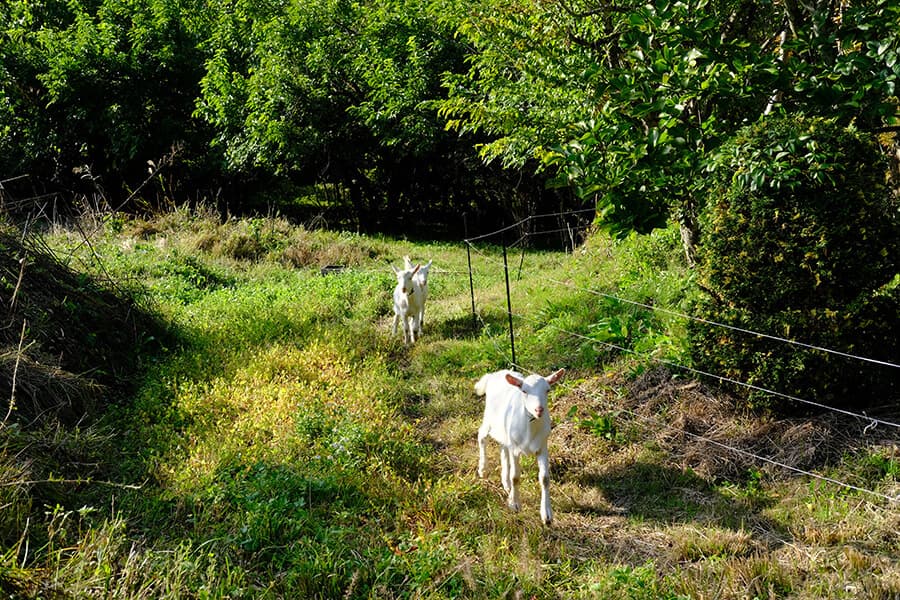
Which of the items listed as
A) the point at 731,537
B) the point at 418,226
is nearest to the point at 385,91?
the point at 418,226

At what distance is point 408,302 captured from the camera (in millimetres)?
9016

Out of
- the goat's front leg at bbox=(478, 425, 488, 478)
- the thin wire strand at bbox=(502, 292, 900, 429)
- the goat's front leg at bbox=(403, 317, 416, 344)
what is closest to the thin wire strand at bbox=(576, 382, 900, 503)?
the thin wire strand at bbox=(502, 292, 900, 429)

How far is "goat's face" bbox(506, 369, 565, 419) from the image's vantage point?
4801 mm

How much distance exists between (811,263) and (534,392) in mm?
2579

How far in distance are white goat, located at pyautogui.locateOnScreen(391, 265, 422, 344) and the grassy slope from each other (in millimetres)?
258

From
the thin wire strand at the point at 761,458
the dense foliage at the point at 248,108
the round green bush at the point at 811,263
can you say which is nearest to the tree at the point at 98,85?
the dense foliage at the point at 248,108

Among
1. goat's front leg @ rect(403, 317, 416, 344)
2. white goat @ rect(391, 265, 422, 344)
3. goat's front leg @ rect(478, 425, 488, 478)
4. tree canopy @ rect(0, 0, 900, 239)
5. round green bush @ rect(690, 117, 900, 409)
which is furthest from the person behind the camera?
tree canopy @ rect(0, 0, 900, 239)

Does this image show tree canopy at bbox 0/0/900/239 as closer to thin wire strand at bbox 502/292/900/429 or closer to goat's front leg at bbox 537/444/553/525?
thin wire strand at bbox 502/292/900/429

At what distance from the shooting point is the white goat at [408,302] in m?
8.90

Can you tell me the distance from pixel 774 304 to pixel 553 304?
12.7 ft

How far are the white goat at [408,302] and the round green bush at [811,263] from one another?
4.37m

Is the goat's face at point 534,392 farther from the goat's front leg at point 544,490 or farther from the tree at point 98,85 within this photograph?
the tree at point 98,85

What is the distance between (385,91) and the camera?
17484 mm

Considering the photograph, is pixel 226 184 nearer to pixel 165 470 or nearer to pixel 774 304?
pixel 165 470
